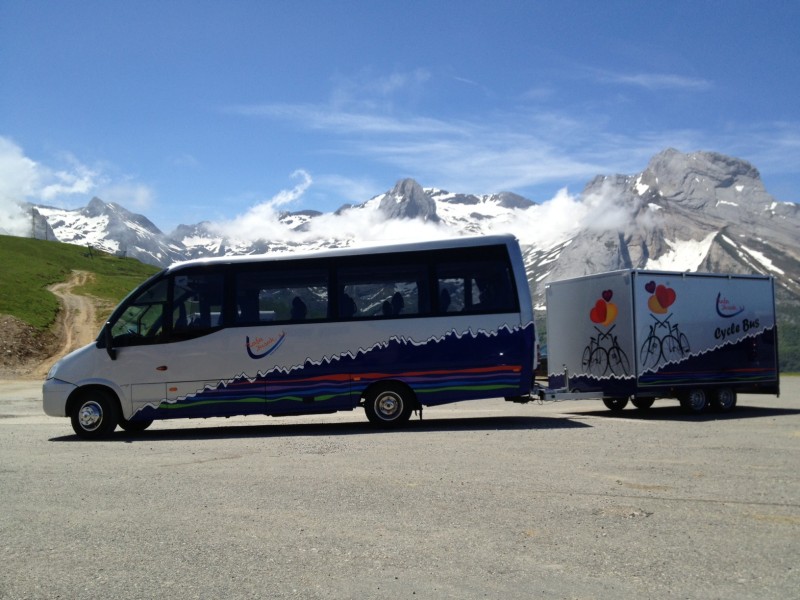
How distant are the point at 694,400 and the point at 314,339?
9.05m

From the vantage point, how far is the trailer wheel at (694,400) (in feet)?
58.4

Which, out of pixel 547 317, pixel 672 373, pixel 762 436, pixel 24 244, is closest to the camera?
pixel 762 436

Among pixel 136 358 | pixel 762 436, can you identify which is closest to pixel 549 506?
pixel 762 436

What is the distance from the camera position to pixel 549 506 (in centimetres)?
753

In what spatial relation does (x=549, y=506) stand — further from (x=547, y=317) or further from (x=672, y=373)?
(x=547, y=317)

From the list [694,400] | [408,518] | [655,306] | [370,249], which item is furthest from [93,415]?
[694,400]

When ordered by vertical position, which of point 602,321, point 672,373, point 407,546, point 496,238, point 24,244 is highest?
point 24,244

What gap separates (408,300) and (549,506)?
8192mm

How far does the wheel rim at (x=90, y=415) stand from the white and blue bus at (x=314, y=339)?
4 cm

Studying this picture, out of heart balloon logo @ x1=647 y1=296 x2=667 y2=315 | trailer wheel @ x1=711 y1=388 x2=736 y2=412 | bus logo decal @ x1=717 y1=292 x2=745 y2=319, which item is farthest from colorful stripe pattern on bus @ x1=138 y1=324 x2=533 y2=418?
bus logo decal @ x1=717 y1=292 x2=745 y2=319

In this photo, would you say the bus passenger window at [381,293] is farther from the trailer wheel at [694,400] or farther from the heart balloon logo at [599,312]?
the trailer wheel at [694,400]

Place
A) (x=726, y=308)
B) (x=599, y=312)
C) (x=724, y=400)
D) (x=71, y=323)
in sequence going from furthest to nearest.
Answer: (x=71, y=323) → (x=726, y=308) → (x=724, y=400) → (x=599, y=312)

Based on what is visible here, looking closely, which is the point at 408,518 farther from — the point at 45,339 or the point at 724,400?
the point at 45,339

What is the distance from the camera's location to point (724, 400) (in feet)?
60.2
